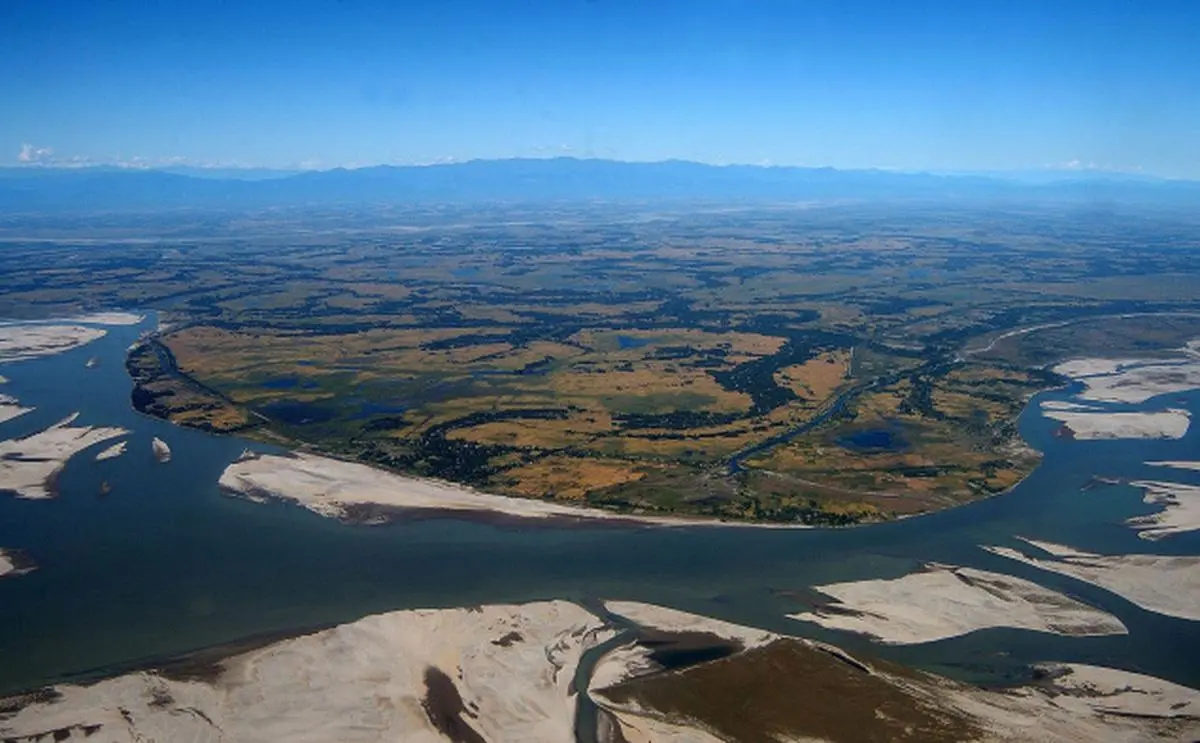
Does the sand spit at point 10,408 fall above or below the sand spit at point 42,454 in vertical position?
above

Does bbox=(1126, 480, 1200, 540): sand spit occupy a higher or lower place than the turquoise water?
higher

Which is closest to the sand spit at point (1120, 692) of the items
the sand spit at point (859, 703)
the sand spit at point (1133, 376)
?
the sand spit at point (859, 703)

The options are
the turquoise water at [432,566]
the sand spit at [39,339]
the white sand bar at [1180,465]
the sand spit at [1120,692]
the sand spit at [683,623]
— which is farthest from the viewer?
the sand spit at [39,339]

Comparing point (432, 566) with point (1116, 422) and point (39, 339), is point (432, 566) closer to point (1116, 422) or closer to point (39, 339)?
point (1116, 422)

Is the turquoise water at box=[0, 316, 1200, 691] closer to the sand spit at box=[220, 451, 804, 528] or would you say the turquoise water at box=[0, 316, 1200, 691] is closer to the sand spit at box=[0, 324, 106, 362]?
the sand spit at box=[220, 451, 804, 528]

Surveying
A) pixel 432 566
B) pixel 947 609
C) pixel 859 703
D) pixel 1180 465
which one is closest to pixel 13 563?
pixel 432 566

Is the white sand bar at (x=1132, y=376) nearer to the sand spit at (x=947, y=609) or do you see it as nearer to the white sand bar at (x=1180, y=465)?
the white sand bar at (x=1180, y=465)

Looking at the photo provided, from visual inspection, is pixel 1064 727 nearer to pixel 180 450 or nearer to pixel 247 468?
pixel 247 468

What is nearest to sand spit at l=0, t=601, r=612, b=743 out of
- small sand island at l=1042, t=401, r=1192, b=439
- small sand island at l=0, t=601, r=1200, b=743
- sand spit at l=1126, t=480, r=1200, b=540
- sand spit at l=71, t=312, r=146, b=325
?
small sand island at l=0, t=601, r=1200, b=743
